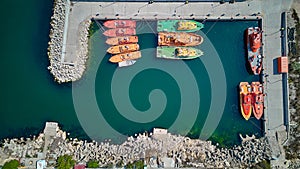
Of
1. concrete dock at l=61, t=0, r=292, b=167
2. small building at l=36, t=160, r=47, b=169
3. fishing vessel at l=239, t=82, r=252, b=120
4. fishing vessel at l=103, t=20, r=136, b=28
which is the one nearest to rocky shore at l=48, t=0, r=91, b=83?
concrete dock at l=61, t=0, r=292, b=167

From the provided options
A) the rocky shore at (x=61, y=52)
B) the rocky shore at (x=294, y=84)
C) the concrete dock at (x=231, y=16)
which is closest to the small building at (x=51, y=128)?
the rocky shore at (x=61, y=52)

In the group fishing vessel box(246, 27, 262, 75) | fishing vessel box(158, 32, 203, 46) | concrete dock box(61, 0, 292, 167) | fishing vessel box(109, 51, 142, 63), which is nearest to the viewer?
concrete dock box(61, 0, 292, 167)

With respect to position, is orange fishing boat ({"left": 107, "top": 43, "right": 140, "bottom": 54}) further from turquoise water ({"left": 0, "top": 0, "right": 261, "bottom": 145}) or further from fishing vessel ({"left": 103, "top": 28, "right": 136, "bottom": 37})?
fishing vessel ({"left": 103, "top": 28, "right": 136, "bottom": 37})

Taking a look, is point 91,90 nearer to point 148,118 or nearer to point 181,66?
point 148,118

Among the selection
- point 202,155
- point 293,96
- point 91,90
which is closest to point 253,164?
point 202,155

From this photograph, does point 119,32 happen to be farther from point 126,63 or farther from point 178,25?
point 178,25

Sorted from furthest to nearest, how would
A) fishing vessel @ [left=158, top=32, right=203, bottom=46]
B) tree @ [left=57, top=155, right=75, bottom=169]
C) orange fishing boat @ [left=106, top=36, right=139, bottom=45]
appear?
orange fishing boat @ [left=106, top=36, right=139, bottom=45] < fishing vessel @ [left=158, top=32, right=203, bottom=46] < tree @ [left=57, top=155, right=75, bottom=169]
